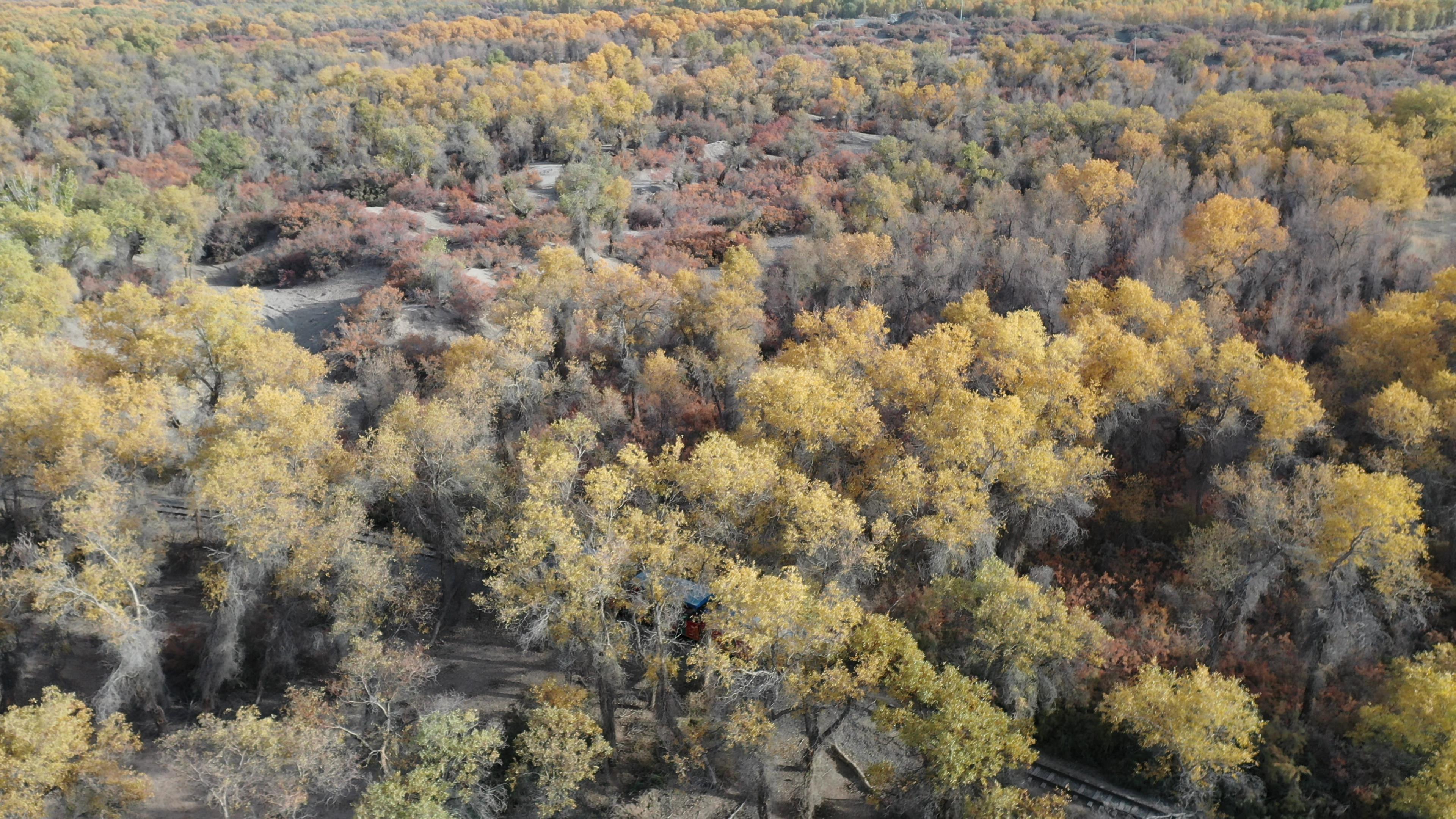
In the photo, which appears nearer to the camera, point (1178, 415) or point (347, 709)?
point (347, 709)

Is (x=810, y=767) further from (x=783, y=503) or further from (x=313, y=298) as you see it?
(x=313, y=298)

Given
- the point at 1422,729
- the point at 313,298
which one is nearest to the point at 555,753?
the point at 1422,729

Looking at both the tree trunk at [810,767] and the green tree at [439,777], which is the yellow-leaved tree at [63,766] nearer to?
the green tree at [439,777]

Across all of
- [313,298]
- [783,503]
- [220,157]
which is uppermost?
[220,157]

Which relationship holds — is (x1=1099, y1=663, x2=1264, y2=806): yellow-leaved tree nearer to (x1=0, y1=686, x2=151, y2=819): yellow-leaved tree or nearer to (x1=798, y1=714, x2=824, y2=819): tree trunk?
(x1=798, y1=714, x2=824, y2=819): tree trunk

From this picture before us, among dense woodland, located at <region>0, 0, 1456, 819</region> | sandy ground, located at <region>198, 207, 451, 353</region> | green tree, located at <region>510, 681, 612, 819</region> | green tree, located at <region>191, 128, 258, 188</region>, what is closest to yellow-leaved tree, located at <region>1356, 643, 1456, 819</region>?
dense woodland, located at <region>0, 0, 1456, 819</region>

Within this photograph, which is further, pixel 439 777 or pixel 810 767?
pixel 810 767

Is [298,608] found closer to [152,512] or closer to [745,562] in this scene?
[152,512]

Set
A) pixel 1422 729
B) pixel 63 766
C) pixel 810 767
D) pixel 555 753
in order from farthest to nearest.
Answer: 1. pixel 810 767
2. pixel 555 753
3. pixel 63 766
4. pixel 1422 729

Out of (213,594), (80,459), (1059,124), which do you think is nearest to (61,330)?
(80,459)
